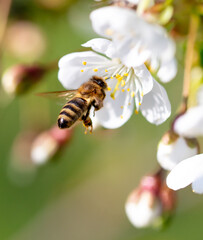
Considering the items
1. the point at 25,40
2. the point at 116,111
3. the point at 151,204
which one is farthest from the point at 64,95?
the point at 25,40

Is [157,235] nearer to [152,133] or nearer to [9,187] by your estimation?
[152,133]

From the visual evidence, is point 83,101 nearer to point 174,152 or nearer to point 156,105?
point 156,105

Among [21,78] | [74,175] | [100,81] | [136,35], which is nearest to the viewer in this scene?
[136,35]

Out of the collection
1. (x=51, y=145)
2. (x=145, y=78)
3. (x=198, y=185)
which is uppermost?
(x=145, y=78)

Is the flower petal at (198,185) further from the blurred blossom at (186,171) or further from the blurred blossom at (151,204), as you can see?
the blurred blossom at (151,204)

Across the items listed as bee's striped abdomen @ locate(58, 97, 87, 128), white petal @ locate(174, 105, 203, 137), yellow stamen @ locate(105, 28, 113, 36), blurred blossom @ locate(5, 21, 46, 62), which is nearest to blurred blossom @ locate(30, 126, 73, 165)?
bee's striped abdomen @ locate(58, 97, 87, 128)

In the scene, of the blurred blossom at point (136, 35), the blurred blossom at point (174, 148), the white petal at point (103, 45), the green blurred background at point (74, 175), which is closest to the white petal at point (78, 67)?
the white petal at point (103, 45)
